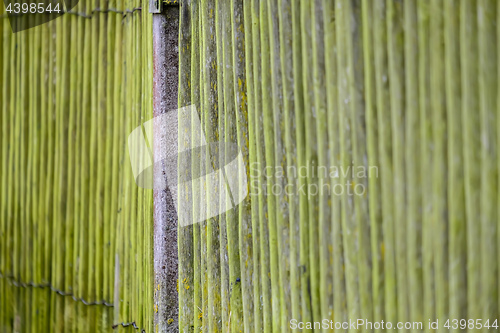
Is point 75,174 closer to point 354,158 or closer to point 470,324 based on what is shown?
point 354,158

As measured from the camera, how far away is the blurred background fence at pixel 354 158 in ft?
2.98

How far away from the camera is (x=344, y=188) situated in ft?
3.72

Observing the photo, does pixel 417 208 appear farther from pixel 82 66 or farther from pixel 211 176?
pixel 82 66

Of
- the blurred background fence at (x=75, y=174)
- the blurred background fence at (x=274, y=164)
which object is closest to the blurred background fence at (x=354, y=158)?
the blurred background fence at (x=274, y=164)

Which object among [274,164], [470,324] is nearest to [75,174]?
[274,164]

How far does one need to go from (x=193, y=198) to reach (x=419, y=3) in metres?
1.03

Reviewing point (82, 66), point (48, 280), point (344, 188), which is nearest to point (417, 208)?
point (344, 188)

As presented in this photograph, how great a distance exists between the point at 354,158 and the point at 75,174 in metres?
1.44

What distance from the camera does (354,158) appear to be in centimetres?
112

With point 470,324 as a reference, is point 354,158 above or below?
above

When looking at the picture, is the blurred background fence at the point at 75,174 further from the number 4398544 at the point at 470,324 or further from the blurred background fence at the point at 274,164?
the number 4398544 at the point at 470,324

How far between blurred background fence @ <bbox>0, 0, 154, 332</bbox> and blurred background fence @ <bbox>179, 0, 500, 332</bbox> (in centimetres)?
47

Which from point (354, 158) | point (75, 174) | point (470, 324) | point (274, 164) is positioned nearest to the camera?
point (470, 324)

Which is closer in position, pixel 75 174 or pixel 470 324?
pixel 470 324
